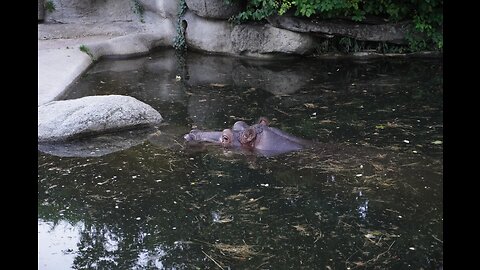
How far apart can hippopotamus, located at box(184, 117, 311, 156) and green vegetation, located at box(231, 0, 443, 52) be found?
3716mm

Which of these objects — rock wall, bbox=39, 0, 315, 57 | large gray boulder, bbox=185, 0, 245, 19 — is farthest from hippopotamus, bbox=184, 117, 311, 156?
large gray boulder, bbox=185, 0, 245, 19

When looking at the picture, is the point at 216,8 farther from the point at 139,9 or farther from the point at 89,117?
the point at 89,117

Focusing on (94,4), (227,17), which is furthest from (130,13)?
(227,17)

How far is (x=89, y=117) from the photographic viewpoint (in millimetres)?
6660

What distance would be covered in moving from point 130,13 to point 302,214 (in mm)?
8145

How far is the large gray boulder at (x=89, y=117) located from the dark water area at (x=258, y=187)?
0.14m

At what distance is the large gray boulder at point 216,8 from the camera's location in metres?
10.4

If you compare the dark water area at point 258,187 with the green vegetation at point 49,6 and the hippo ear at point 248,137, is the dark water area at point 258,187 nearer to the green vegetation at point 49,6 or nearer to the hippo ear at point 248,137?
the hippo ear at point 248,137

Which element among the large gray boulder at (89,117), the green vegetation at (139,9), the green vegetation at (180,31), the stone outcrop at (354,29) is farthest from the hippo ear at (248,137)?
the green vegetation at (139,9)

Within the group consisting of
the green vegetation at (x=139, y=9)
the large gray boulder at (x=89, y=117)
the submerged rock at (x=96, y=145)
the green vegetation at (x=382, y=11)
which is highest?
the green vegetation at (x=382, y=11)

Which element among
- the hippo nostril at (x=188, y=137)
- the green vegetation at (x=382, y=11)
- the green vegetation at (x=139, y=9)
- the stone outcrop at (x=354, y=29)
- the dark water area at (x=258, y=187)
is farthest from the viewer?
the green vegetation at (x=139, y=9)

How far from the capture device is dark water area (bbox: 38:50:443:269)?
14.5 ft

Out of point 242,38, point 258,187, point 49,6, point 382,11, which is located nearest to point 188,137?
point 258,187
